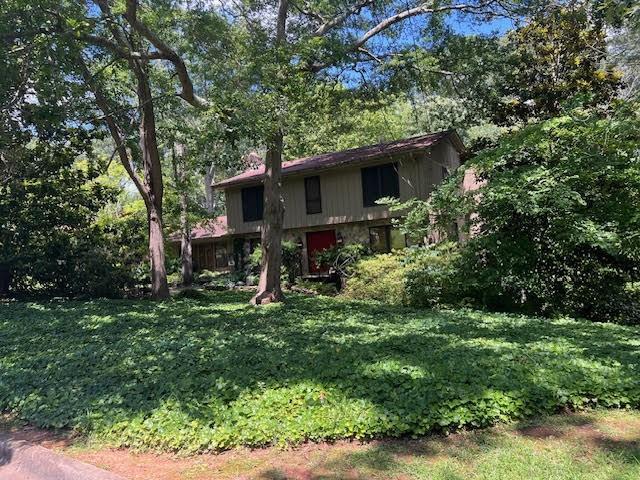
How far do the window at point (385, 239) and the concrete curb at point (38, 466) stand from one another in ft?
54.8

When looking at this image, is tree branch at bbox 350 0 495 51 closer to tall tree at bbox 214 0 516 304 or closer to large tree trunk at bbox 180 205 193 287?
tall tree at bbox 214 0 516 304

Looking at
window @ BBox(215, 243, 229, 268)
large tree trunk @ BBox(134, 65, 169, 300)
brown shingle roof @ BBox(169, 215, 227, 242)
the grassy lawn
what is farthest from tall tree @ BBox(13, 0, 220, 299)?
window @ BBox(215, 243, 229, 268)

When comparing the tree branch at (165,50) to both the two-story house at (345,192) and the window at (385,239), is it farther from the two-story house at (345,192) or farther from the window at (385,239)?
the window at (385,239)

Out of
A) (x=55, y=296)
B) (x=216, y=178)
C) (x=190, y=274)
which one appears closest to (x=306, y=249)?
(x=190, y=274)

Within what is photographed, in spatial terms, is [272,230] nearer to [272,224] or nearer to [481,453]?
[272,224]

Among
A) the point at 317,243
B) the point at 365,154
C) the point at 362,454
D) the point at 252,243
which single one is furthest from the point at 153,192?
the point at 362,454

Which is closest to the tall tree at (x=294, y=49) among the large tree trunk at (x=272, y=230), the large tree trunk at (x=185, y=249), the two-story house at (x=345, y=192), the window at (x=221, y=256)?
the large tree trunk at (x=272, y=230)

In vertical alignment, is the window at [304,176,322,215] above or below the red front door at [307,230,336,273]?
above

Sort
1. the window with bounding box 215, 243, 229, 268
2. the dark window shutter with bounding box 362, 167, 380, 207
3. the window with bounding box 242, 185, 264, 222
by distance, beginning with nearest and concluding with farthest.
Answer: the dark window shutter with bounding box 362, 167, 380, 207 < the window with bounding box 242, 185, 264, 222 < the window with bounding box 215, 243, 229, 268

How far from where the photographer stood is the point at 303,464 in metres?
3.80

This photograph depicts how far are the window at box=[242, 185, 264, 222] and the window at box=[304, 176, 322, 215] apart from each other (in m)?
2.69

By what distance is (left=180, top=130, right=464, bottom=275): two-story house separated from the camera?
19.8 meters

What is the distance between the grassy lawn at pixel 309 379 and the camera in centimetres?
426

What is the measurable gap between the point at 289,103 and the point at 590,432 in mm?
9540
